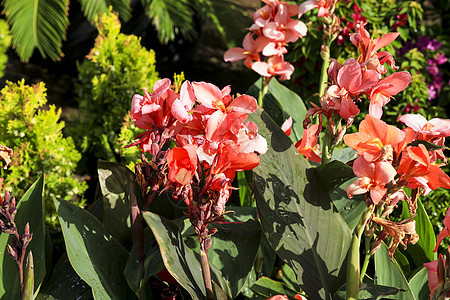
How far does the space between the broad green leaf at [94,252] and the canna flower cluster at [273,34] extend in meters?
0.71

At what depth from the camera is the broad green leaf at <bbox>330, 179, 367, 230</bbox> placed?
1410 mm

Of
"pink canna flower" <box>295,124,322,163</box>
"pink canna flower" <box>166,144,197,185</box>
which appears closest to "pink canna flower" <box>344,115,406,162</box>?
"pink canna flower" <box>166,144,197,185</box>

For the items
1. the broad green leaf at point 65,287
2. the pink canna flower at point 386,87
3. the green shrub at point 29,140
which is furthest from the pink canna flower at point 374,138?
the green shrub at point 29,140

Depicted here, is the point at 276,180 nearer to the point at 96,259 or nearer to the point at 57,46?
the point at 96,259

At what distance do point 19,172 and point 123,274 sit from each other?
899 mm

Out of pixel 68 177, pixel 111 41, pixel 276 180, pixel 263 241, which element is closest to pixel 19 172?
pixel 68 177

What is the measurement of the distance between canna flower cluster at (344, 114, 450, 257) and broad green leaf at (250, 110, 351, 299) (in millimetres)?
272

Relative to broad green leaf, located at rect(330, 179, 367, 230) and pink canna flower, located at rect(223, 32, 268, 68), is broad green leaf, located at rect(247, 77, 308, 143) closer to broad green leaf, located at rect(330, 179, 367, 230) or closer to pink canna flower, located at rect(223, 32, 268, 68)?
pink canna flower, located at rect(223, 32, 268, 68)

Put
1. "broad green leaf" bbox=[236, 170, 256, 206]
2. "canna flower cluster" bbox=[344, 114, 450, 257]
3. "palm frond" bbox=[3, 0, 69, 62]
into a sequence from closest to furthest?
1. "canna flower cluster" bbox=[344, 114, 450, 257]
2. "broad green leaf" bbox=[236, 170, 256, 206]
3. "palm frond" bbox=[3, 0, 69, 62]

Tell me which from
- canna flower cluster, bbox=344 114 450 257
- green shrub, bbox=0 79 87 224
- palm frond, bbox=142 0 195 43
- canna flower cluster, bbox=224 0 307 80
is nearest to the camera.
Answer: canna flower cluster, bbox=344 114 450 257

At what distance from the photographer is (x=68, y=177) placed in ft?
6.63

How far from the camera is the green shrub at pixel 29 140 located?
1860 millimetres

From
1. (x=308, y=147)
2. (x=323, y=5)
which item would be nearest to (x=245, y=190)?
(x=308, y=147)

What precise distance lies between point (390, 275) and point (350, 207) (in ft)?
0.96
